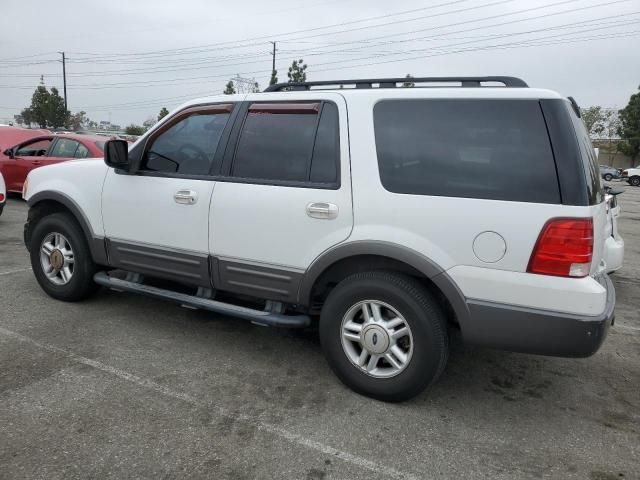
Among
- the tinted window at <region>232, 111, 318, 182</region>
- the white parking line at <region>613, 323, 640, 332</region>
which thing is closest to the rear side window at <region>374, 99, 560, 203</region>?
the tinted window at <region>232, 111, 318, 182</region>

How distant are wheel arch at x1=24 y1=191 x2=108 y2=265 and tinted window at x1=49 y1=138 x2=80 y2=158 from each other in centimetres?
555

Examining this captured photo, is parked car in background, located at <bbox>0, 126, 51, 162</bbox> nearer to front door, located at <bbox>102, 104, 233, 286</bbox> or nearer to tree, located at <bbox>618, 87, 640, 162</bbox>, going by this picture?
front door, located at <bbox>102, 104, 233, 286</bbox>

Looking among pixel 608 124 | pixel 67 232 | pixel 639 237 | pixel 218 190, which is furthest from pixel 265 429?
pixel 608 124

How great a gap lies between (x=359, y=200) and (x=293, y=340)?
1.54 m

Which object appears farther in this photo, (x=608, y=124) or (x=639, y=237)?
(x=608, y=124)

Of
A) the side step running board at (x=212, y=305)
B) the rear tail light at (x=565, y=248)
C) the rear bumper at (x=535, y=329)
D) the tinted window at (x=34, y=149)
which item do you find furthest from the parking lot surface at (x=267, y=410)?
the tinted window at (x=34, y=149)

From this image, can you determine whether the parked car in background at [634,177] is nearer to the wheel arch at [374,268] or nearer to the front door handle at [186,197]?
the wheel arch at [374,268]

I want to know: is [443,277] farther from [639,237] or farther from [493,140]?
[639,237]

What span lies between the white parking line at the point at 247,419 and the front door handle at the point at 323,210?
127 centimetres

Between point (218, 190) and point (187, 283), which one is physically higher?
point (218, 190)

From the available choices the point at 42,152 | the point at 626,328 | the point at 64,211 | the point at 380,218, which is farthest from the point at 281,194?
the point at 42,152

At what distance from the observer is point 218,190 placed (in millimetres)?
3631

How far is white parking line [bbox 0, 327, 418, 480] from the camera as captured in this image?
101 inches

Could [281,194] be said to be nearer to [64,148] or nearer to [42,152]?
[64,148]
